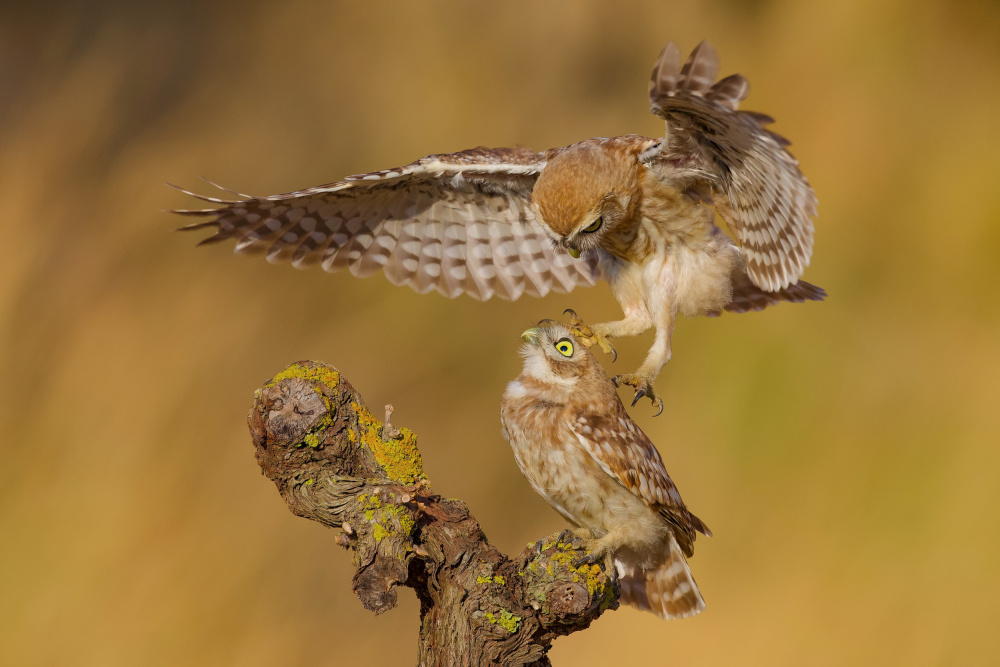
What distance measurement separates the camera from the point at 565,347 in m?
2.10

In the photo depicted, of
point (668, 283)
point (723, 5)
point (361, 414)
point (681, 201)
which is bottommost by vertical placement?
point (361, 414)

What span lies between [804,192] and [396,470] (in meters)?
1.22

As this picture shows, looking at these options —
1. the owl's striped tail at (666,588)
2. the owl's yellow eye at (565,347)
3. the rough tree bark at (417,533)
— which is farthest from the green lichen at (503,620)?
the owl's yellow eye at (565,347)

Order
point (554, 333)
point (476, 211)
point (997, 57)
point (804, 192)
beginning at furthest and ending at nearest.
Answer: point (997, 57) < point (476, 211) < point (554, 333) < point (804, 192)

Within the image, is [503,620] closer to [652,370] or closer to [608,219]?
[652,370]

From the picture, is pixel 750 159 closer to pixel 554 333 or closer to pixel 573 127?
pixel 554 333

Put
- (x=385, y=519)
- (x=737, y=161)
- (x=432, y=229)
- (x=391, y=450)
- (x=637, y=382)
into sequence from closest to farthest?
1. (x=385, y=519)
2. (x=391, y=450)
3. (x=737, y=161)
4. (x=637, y=382)
5. (x=432, y=229)

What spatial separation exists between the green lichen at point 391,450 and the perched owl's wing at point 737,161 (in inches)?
39.1

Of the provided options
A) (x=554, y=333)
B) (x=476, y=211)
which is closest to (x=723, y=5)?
(x=476, y=211)

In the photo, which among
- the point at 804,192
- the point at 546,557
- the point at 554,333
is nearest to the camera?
the point at 546,557

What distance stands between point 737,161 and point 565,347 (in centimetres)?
66

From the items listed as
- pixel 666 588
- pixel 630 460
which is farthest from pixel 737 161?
pixel 666 588

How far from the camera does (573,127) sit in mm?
3986

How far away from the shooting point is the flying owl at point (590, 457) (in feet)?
6.64
